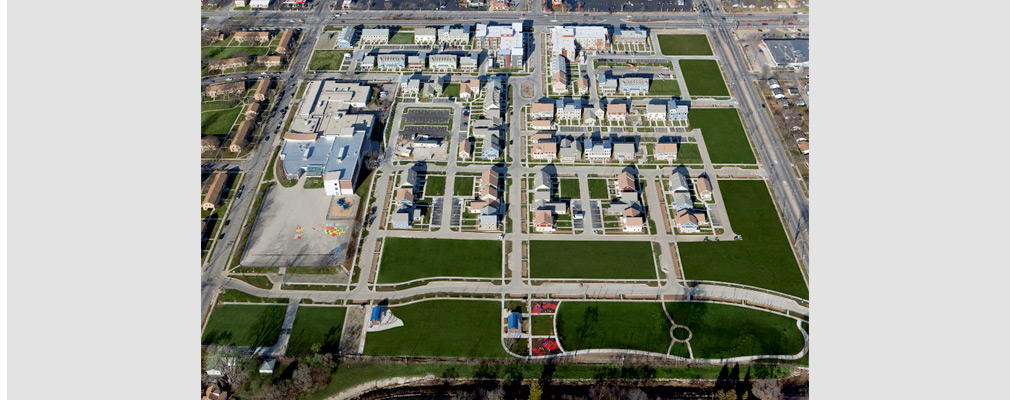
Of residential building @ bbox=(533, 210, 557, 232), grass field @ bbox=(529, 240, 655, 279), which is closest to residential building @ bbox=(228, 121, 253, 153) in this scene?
residential building @ bbox=(533, 210, 557, 232)

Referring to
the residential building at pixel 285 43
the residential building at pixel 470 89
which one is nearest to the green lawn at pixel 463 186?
the residential building at pixel 470 89

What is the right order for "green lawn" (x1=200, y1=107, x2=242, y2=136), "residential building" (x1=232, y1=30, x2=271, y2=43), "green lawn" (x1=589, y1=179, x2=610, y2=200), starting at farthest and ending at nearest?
"residential building" (x1=232, y1=30, x2=271, y2=43) < "green lawn" (x1=200, y1=107, x2=242, y2=136) < "green lawn" (x1=589, y1=179, x2=610, y2=200)

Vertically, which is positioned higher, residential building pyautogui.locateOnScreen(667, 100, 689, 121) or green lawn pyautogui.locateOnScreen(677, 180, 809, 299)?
residential building pyautogui.locateOnScreen(667, 100, 689, 121)

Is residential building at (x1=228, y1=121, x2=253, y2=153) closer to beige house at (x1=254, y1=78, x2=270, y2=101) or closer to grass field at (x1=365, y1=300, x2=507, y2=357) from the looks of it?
beige house at (x1=254, y1=78, x2=270, y2=101)

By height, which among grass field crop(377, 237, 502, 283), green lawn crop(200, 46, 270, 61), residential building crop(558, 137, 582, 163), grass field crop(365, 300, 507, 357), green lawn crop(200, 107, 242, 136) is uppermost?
green lawn crop(200, 46, 270, 61)

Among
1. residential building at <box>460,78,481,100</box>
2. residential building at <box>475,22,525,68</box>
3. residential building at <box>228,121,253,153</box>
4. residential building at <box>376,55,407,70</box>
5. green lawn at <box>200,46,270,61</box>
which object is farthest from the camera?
green lawn at <box>200,46,270,61</box>

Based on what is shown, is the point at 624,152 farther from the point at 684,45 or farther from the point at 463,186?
the point at 684,45
